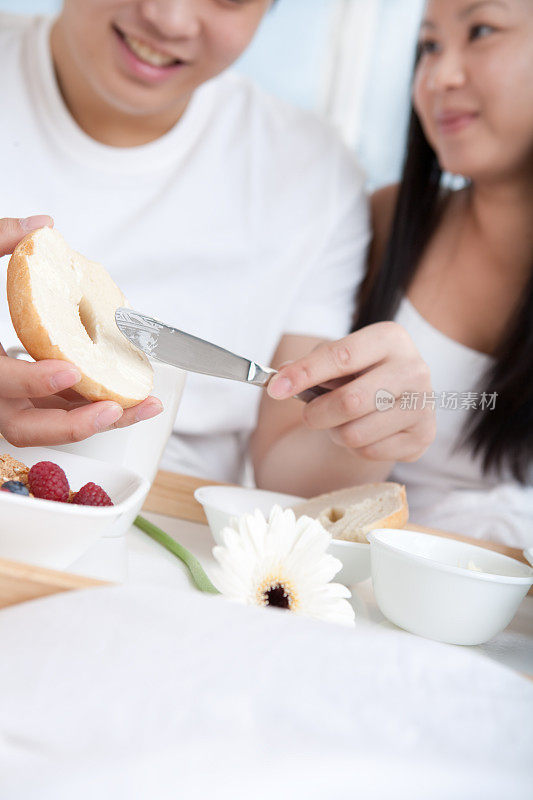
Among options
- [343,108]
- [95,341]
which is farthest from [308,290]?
[343,108]

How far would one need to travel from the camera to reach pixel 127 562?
1.72 ft

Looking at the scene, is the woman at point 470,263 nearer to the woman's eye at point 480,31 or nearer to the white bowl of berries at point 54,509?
the woman's eye at point 480,31

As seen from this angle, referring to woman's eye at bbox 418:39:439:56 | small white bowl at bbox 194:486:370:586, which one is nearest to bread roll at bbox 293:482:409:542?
small white bowl at bbox 194:486:370:586

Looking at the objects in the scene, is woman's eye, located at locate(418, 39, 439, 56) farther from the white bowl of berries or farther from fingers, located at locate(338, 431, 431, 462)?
the white bowl of berries

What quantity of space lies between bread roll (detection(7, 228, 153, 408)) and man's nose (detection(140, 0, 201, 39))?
438 mm

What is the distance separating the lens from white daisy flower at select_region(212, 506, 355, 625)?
0.44m

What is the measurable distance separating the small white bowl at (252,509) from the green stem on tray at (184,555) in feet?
0.13

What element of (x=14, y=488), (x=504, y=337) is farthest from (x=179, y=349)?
(x=504, y=337)

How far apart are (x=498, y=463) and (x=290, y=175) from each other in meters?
0.54

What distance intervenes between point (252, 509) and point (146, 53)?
0.60 meters

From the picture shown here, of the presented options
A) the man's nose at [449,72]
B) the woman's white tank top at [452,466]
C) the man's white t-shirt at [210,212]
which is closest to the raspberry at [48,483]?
the man's white t-shirt at [210,212]

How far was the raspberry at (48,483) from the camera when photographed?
0.45 m

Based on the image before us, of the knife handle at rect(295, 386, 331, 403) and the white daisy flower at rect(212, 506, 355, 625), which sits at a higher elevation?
the knife handle at rect(295, 386, 331, 403)

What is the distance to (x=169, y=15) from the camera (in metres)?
0.86
